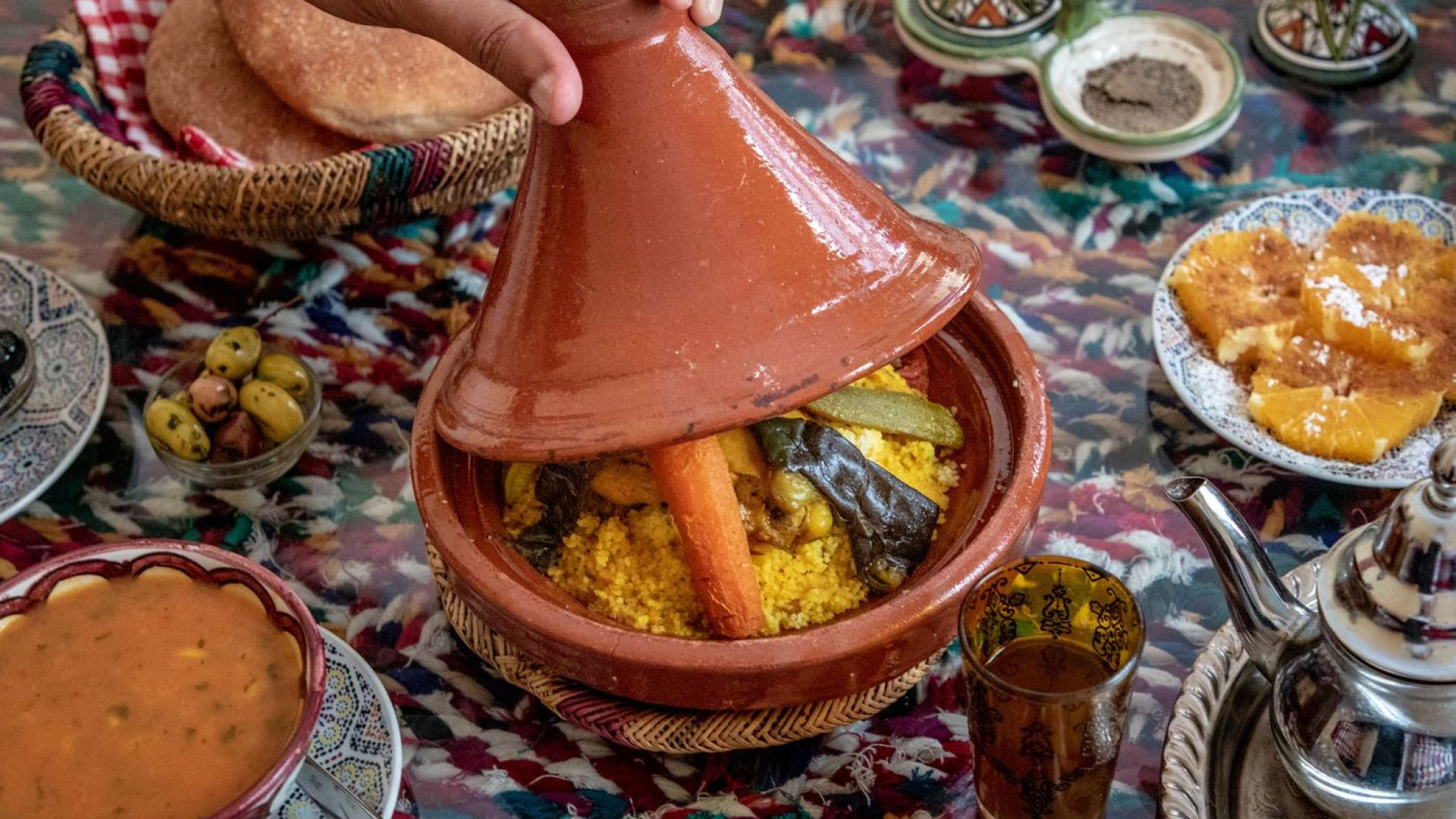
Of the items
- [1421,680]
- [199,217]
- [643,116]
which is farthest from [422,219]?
[1421,680]

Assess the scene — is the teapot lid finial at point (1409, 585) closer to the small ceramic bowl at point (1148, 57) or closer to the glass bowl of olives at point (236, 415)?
the small ceramic bowl at point (1148, 57)

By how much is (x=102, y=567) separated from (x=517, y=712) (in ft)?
1.28

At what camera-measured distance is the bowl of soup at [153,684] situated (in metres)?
1.01

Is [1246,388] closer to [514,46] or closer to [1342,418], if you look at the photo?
[1342,418]

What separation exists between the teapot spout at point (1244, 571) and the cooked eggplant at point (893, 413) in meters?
0.29

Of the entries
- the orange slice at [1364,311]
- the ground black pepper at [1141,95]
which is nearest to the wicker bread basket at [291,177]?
the ground black pepper at [1141,95]

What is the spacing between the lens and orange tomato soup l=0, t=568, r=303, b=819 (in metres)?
1.01

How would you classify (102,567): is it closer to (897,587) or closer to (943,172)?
(897,587)

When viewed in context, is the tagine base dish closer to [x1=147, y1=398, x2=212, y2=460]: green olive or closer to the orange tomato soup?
the orange tomato soup

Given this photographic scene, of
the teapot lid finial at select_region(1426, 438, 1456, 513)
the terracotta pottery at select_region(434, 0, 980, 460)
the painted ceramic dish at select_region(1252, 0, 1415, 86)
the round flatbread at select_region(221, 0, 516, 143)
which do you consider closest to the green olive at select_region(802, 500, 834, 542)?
the terracotta pottery at select_region(434, 0, 980, 460)

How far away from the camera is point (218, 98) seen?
1714 mm

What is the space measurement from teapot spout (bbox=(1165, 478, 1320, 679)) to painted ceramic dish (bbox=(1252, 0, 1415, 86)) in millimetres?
1070

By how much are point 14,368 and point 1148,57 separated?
1466 mm

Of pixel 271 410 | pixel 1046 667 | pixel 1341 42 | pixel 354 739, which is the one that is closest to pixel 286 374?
pixel 271 410
